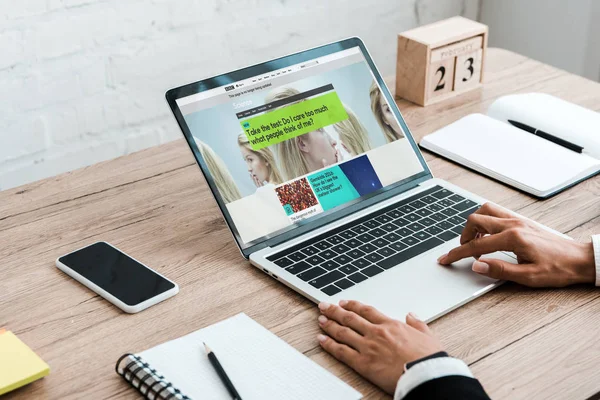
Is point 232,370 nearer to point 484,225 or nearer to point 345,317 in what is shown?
point 345,317

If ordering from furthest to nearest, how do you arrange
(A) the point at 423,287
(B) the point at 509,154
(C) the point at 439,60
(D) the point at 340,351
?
(C) the point at 439,60, (B) the point at 509,154, (A) the point at 423,287, (D) the point at 340,351

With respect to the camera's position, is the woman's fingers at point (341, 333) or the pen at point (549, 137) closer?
the woman's fingers at point (341, 333)

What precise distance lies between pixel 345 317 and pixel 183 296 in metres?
0.24

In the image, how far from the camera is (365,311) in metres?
0.99

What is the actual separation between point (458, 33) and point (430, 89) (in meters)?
0.13

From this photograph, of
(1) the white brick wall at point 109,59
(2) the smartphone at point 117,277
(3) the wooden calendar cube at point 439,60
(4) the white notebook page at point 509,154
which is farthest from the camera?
(1) the white brick wall at point 109,59

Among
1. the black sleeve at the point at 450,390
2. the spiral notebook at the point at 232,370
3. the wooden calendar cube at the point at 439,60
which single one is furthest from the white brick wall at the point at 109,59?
the black sleeve at the point at 450,390

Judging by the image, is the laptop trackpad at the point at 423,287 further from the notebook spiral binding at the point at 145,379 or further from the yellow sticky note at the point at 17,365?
the yellow sticky note at the point at 17,365

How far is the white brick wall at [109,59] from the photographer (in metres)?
2.16

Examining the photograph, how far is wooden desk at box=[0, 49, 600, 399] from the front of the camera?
3.04ft

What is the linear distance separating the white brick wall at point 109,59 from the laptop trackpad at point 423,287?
146 centimetres

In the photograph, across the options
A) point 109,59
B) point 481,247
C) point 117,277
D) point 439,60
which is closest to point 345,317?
point 481,247

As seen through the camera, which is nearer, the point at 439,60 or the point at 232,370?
the point at 232,370

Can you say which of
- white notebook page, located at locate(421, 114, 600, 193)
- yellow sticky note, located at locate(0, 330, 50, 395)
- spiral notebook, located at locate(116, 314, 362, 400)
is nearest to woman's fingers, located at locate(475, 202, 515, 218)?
white notebook page, located at locate(421, 114, 600, 193)
